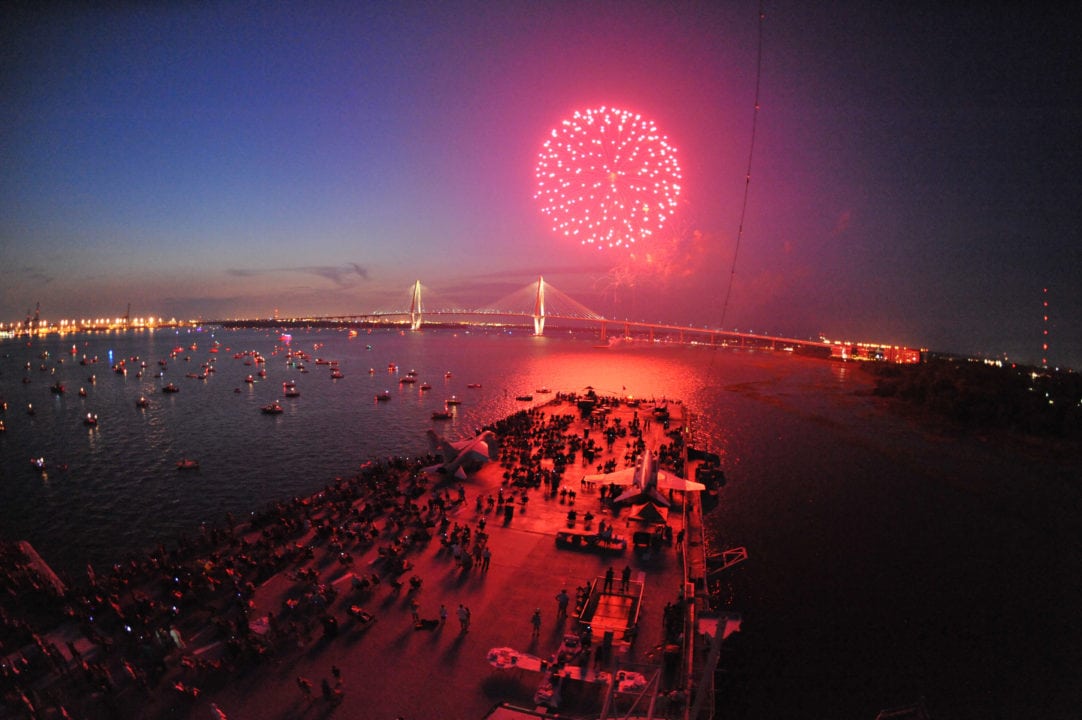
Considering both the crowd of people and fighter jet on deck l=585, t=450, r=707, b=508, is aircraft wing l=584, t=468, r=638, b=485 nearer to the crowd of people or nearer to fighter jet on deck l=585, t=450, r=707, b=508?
fighter jet on deck l=585, t=450, r=707, b=508

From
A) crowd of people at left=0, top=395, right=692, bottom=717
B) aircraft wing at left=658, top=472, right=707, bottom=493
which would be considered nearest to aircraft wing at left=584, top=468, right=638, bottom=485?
aircraft wing at left=658, top=472, right=707, bottom=493

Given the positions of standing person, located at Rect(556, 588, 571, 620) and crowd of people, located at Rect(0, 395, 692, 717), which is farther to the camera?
standing person, located at Rect(556, 588, 571, 620)

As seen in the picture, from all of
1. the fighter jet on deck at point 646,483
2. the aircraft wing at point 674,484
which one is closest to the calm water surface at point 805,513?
the aircraft wing at point 674,484

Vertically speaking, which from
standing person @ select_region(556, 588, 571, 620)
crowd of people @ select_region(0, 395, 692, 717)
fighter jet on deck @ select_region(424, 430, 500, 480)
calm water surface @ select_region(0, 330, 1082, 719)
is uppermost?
fighter jet on deck @ select_region(424, 430, 500, 480)

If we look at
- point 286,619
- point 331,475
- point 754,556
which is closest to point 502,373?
point 331,475

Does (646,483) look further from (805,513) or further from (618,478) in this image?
(805,513)

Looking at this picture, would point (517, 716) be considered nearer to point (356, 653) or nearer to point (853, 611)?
point (356, 653)
